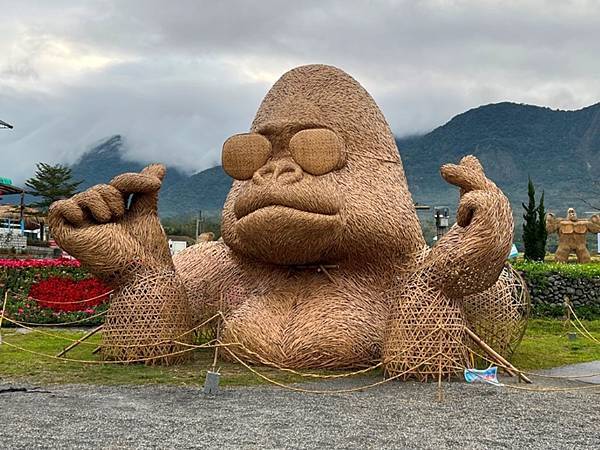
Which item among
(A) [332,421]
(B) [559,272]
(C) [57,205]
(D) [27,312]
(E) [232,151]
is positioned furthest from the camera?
(B) [559,272]

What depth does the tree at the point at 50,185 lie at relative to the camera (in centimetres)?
3350

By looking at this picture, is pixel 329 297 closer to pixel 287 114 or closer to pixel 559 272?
pixel 287 114

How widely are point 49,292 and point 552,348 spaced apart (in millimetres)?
8607

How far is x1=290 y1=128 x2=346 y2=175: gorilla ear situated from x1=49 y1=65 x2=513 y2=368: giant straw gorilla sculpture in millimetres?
11

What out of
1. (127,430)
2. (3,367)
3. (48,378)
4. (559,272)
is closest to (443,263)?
(127,430)

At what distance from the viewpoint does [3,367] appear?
22.2ft

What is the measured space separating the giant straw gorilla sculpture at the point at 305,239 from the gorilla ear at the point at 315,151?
0.4 inches

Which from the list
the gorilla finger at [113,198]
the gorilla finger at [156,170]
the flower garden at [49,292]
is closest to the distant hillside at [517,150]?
the flower garden at [49,292]

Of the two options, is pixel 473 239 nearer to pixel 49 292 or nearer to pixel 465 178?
pixel 465 178

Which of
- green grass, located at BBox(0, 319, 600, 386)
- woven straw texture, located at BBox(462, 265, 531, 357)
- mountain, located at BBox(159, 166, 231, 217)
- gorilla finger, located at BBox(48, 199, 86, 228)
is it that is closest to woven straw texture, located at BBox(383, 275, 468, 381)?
green grass, located at BBox(0, 319, 600, 386)

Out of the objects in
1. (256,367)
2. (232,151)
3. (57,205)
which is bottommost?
(256,367)

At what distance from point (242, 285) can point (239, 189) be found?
42.0 inches

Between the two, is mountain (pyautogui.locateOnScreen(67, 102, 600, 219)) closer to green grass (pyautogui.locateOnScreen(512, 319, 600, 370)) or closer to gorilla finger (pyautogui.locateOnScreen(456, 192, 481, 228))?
green grass (pyautogui.locateOnScreen(512, 319, 600, 370))

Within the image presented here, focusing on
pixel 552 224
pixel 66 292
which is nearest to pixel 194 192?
pixel 552 224
